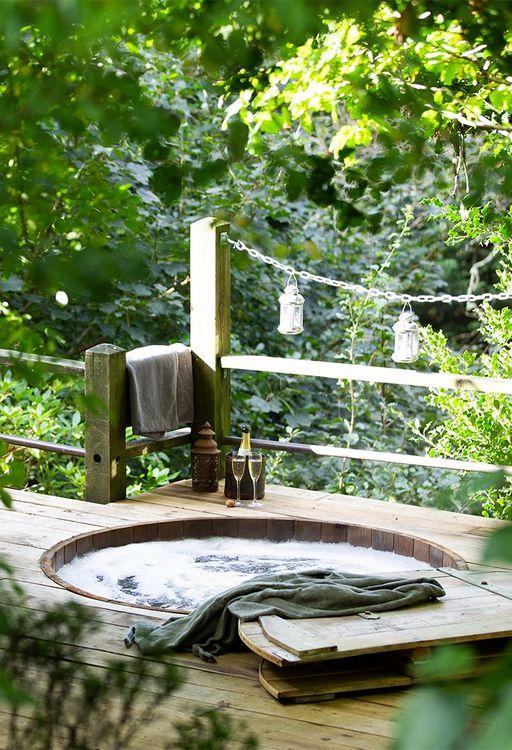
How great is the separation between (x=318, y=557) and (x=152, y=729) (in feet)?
6.06

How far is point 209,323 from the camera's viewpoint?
16.3 ft

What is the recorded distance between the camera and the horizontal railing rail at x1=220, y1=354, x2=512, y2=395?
14.3ft

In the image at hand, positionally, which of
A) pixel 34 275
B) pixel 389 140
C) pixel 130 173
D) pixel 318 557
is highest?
pixel 130 173

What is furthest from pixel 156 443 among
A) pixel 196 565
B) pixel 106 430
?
pixel 196 565

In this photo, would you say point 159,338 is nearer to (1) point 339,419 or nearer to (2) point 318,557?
(1) point 339,419

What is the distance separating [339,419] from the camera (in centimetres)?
653

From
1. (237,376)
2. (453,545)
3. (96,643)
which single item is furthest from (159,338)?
(96,643)

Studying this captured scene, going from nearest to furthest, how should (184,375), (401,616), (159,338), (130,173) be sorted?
(401,616) < (184,375) < (130,173) < (159,338)

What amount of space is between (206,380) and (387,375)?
0.91m

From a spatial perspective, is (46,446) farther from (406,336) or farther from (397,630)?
(397,630)

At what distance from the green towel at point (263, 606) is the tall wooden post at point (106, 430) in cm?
148

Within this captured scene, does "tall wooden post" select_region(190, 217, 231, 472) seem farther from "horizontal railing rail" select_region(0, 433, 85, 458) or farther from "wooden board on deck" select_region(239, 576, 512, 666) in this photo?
"wooden board on deck" select_region(239, 576, 512, 666)

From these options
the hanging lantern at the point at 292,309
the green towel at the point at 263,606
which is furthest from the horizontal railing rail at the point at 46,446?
the green towel at the point at 263,606

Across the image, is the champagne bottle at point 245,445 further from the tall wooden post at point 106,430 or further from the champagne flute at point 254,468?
the tall wooden post at point 106,430
